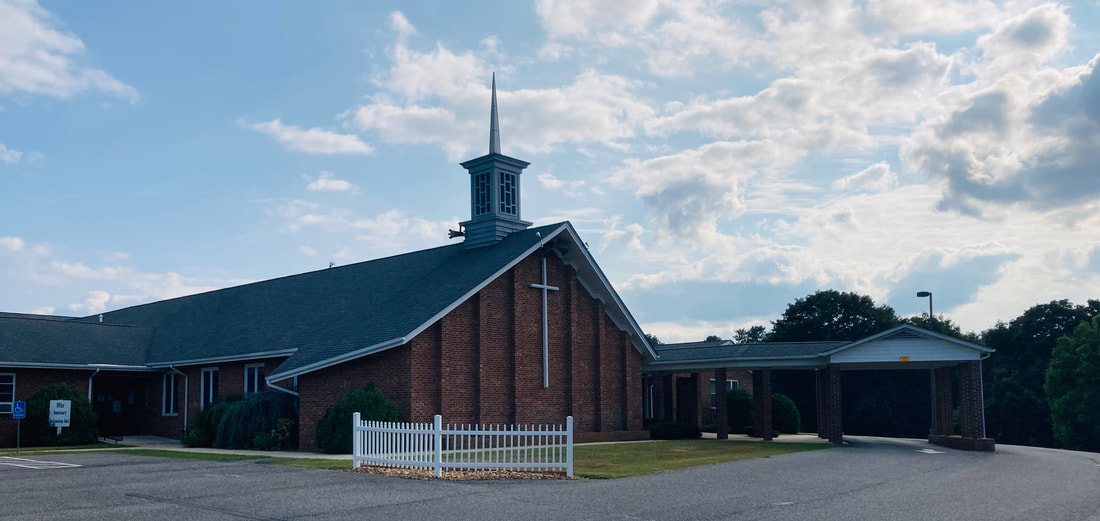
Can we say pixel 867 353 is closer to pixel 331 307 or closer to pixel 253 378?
pixel 331 307

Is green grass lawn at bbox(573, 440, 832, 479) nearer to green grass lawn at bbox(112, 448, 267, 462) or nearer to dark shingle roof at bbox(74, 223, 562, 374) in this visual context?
dark shingle roof at bbox(74, 223, 562, 374)

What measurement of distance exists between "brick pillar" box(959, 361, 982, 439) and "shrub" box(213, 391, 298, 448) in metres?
20.8

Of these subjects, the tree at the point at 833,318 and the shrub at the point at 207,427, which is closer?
the shrub at the point at 207,427

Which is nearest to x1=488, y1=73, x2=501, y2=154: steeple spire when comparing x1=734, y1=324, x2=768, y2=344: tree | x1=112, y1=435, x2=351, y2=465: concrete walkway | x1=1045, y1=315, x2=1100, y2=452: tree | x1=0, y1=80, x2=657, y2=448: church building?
x1=0, y1=80, x2=657, y2=448: church building

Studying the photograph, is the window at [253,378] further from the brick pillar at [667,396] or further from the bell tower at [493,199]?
the brick pillar at [667,396]

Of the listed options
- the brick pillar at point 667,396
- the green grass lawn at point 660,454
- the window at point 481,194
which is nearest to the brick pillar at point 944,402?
the green grass lawn at point 660,454

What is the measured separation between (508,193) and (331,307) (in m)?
7.28

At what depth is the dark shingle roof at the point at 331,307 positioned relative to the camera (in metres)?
26.5

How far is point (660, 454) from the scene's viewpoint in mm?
24141

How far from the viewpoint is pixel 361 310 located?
29156 mm

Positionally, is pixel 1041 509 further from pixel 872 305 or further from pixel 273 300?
pixel 872 305

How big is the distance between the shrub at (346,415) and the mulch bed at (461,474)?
17.0ft

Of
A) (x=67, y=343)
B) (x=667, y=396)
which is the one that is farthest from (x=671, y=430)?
(x=67, y=343)

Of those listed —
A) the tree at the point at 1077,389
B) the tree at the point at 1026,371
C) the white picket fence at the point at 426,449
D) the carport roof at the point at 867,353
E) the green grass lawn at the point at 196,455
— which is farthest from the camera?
the tree at the point at 1026,371
